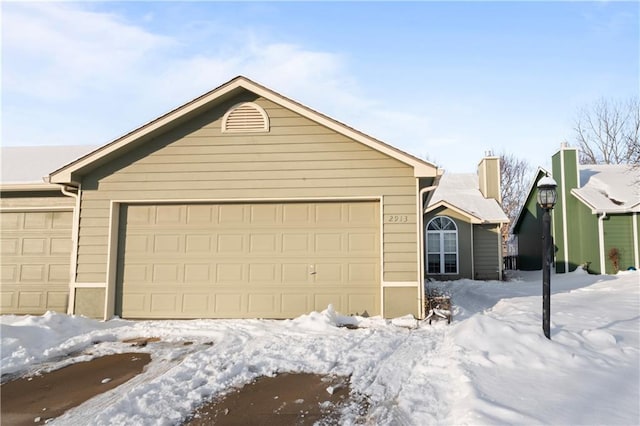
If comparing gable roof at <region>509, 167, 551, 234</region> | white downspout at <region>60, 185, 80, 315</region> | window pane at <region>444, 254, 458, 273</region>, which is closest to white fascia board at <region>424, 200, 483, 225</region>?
window pane at <region>444, 254, 458, 273</region>

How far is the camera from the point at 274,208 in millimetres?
8617

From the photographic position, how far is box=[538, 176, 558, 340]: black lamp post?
568cm

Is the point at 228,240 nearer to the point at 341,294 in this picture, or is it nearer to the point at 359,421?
the point at 341,294

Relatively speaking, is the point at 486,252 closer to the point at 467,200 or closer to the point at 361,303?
the point at 467,200

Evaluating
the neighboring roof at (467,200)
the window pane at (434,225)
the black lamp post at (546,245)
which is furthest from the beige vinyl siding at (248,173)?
the window pane at (434,225)

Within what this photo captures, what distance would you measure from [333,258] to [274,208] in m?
1.60

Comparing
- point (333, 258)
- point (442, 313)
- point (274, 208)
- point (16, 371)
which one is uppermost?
point (274, 208)

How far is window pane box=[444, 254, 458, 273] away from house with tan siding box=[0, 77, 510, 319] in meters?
9.69

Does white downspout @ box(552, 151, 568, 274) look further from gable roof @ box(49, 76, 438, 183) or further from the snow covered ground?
gable roof @ box(49, 76, 438, 183)

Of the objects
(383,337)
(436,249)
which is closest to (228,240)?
(383,337)

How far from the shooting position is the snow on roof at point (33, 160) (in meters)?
9.87

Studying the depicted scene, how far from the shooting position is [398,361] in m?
5.44

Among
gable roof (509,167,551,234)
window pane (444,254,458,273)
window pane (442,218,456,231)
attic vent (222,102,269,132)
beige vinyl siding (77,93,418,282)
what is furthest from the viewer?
gable roof (509,167,551,234)

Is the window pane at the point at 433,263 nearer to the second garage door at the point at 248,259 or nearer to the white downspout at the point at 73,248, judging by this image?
the second garage door at the point at 248,259
